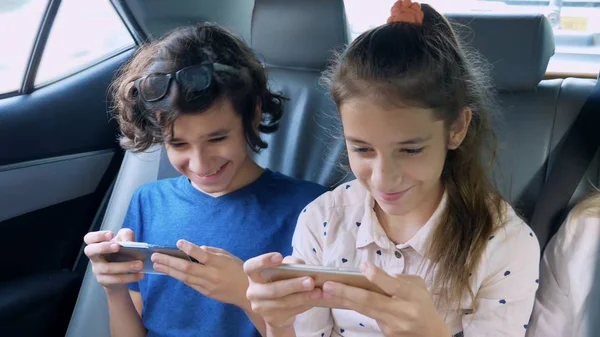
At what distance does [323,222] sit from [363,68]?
32 cm

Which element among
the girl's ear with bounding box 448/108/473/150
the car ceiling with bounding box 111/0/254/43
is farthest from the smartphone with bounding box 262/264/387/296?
the car ceiling with bounding box 111/0/254/43

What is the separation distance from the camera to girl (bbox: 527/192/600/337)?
125 cm

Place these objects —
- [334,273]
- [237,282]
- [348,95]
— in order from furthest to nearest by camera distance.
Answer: [237,282]
[348,95]
[334,273]

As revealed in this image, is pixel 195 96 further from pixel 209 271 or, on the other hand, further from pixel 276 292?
pixel 276 292

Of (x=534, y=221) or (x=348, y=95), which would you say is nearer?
Answer: (x=348, y=95)

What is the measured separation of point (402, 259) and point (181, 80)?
55 cm

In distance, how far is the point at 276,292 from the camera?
1085 millimetres

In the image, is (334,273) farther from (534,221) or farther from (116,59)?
(116,59)

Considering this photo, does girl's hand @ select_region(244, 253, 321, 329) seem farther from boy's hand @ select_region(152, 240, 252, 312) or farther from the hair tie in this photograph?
the hair tie

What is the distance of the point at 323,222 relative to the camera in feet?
4.54

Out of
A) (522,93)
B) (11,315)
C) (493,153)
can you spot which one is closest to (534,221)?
(493,153)

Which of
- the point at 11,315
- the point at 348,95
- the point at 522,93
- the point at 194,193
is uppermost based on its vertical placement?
the point at 348,95

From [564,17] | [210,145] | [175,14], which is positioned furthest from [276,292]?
[564,17]

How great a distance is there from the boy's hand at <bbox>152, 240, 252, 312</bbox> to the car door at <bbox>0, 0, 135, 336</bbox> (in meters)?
0.65
